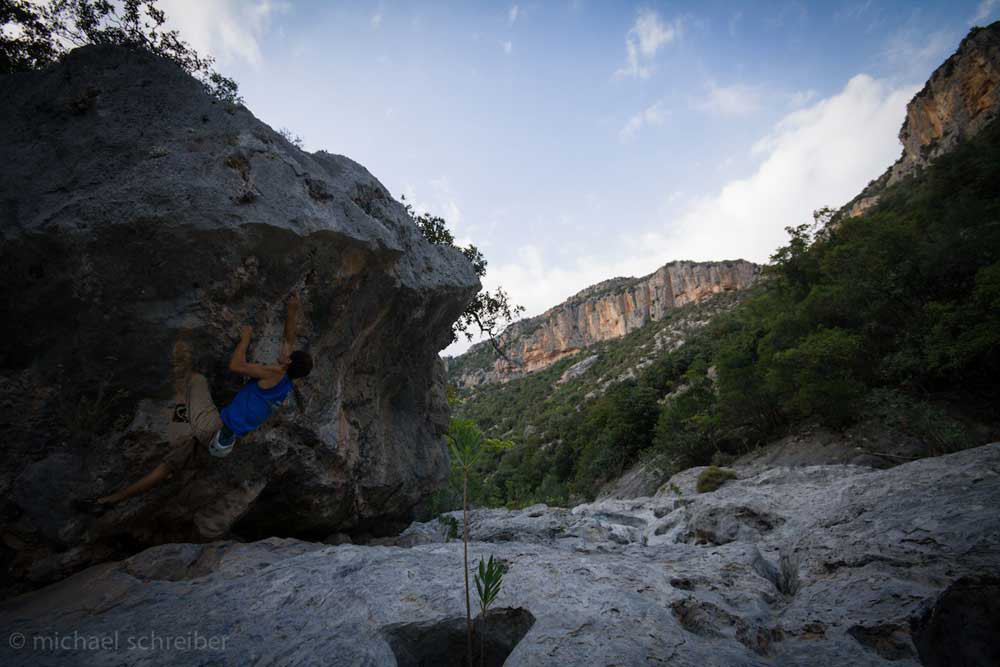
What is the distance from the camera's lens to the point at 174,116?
14.3 ft

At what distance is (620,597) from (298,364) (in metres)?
3.61

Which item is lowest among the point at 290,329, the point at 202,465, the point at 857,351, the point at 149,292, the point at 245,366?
the point at 202,465

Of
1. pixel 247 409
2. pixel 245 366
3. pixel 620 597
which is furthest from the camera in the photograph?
pixel 247 409

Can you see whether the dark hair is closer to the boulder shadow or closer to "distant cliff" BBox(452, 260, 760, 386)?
the boulder shadow

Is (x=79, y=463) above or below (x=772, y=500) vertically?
above

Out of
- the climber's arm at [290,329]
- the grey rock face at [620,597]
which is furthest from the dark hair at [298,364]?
the grey rock face at [620,597]

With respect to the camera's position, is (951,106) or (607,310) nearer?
(951,106)

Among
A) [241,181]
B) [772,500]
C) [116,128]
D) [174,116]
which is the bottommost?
[772,500]

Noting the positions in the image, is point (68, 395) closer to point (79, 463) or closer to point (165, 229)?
point (79, 463)

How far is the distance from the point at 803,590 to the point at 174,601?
4.89 m

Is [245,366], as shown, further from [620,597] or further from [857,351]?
[857,351]

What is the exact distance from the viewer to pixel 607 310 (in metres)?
92.1

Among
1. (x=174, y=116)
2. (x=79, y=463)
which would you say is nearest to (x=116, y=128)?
(x=174, y=116)

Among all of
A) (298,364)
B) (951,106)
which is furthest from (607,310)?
(298,364)
